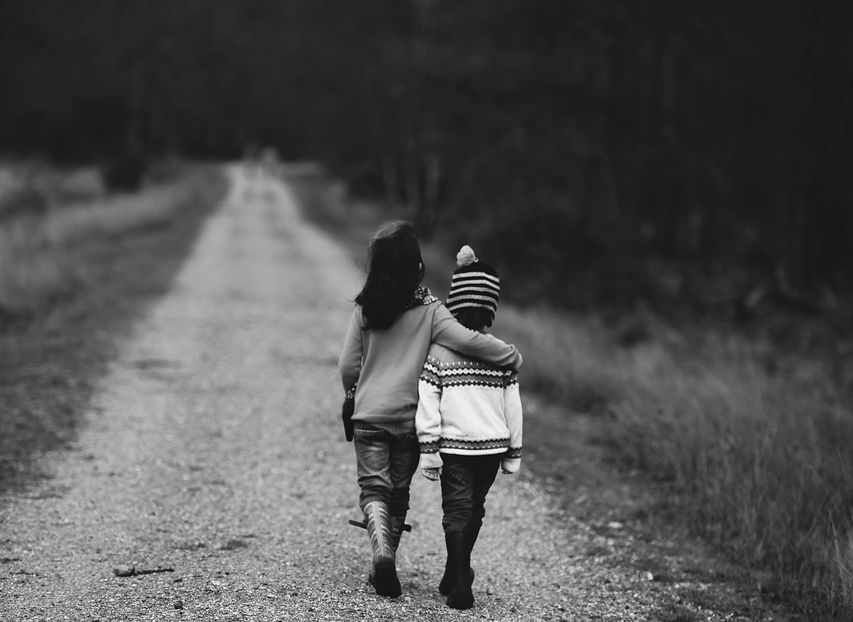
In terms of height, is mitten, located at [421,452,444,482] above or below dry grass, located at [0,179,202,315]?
above

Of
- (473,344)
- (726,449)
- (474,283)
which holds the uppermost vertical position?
(474,283)

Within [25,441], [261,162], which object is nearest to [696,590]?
[25,441]

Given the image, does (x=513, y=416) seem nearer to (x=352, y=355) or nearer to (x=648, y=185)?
(x=352, y=355)

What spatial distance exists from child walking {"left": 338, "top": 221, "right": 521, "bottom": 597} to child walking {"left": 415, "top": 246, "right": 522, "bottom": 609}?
0.08m

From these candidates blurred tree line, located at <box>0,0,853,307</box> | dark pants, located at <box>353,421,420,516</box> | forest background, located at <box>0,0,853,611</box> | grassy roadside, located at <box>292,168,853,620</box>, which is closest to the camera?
dark pants, located at <box>353,421,420,516</box>

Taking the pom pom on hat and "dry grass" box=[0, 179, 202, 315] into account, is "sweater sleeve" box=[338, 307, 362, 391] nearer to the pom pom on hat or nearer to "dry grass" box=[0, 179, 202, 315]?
the pom pom on hat

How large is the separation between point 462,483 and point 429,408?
0.37 meters

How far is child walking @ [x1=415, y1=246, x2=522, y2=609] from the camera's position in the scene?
3.80 metres

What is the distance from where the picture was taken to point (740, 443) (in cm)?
627

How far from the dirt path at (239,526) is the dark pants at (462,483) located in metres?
0.43

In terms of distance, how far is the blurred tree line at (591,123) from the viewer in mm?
16281

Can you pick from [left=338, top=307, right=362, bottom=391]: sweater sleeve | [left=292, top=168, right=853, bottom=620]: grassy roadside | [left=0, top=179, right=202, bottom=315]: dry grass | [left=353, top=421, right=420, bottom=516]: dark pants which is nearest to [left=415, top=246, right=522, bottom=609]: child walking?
[left=353, top=421, right=420, bottom=516]: dark pants

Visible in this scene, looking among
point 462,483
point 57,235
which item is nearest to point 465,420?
point 462,483

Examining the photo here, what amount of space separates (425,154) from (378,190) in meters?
7.76
